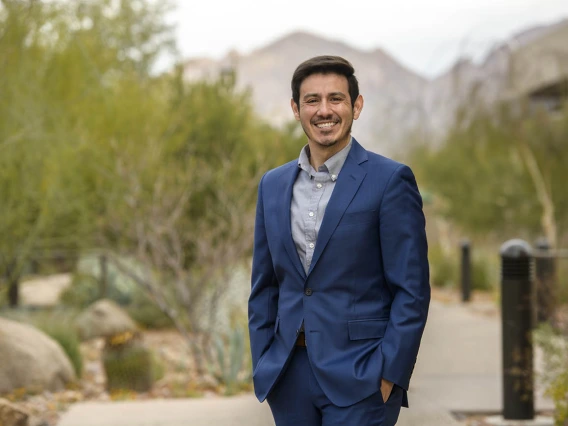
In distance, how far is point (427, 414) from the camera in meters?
7.10

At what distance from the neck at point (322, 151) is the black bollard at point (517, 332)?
3.85 meters

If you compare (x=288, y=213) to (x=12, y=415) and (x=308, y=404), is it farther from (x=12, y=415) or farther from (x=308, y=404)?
(x=12, y=415)

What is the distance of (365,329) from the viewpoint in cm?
321

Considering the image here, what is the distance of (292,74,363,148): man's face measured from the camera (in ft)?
10.8

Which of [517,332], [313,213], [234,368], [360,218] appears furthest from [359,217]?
[234,368]

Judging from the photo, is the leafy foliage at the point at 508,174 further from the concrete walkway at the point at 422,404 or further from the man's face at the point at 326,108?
the man's face at the point at 326,108

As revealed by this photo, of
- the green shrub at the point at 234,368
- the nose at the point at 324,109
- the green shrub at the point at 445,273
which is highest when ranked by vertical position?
the nose at the point at 324,109

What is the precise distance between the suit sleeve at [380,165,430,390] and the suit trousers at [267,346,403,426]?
0.12 m

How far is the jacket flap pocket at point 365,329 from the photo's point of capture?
3.21 metres

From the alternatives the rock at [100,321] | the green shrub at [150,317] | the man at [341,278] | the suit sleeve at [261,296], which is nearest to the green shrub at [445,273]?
the green shrub at [150,317]

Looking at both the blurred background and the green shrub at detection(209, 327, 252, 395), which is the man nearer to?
the blurred background

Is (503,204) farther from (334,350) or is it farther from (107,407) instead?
(334,350)

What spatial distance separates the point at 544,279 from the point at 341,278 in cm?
1036

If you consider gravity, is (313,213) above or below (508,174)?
above
